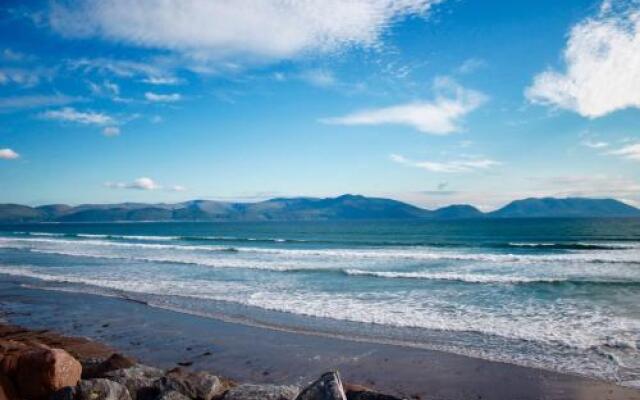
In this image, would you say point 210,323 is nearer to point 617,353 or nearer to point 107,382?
point 107,382

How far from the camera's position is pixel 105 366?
714cm

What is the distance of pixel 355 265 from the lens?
28.0m

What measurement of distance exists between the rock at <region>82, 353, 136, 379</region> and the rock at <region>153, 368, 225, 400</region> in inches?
46.6

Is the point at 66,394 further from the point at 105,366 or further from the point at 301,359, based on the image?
the point at 301,359

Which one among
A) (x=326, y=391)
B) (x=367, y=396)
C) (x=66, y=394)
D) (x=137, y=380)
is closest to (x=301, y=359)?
(x=367, y=396)

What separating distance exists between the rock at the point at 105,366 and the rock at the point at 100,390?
4.18 ft

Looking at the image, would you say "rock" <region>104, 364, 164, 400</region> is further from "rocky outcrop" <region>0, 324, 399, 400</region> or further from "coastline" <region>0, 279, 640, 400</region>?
"coastline" <region>0, 279, 640, 400</region>

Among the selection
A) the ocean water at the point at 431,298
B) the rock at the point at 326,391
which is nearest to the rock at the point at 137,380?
the rock at the point at 326,391

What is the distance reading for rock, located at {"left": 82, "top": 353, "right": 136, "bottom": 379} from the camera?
706 centimetres

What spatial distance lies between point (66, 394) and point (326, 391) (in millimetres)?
3243

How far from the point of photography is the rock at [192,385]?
6.09 metres

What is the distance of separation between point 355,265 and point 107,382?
22.9 metres

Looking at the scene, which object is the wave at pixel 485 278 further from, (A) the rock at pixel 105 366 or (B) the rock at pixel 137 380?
(B) the rock at pixel 137 380

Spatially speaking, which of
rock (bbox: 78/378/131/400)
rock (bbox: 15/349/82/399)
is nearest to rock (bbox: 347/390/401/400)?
rock (bbox: 78/378/131/400)
